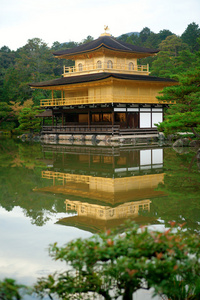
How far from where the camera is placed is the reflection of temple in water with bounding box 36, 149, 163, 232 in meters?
8.23

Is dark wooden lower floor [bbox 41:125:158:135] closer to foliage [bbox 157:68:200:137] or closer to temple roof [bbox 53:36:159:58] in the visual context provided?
temple roof [bbox 53:36:159:58]

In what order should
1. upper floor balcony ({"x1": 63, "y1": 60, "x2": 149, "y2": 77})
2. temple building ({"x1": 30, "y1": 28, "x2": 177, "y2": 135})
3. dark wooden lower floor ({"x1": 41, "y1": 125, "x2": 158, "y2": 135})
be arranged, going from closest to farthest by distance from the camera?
dark wooden lower floor ({"x1": 41, "y1": 125, "x2": 158, "y2": 135}) → temple building ({"x1": 30, "y1": 28, "x2": 177, "y2": 135}) → upper floor balcony ({"x1": 63, "y1": 60, "x2": 149, "y2": 77})

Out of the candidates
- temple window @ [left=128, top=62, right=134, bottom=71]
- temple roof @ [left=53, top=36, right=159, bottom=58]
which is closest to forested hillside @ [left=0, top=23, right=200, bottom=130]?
temple window @ [left=128, top=62, right=134, bottom=71]

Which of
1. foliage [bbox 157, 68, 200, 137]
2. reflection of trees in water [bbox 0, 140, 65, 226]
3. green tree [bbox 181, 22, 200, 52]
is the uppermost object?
green tree [bbox 181, 22, 200, 52]

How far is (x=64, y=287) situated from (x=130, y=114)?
1309 inches

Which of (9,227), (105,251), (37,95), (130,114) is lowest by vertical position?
A: (9,227)

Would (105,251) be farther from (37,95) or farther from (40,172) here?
(37,95)

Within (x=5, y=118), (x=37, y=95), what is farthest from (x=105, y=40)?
(x=5, y=118)

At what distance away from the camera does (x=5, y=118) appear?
185 ft

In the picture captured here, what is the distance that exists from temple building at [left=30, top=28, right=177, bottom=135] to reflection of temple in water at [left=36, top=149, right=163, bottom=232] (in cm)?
1604

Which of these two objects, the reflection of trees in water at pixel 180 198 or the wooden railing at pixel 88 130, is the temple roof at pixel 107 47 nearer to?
the wooden railing at pixel 88 130

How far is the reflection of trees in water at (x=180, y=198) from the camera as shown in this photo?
26.7ft

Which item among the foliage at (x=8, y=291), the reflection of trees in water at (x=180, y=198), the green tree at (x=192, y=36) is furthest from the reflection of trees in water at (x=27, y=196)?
the green tree at (x=192, y=36)

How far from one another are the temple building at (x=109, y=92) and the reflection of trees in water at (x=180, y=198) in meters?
19.0
